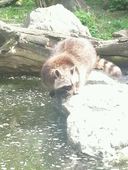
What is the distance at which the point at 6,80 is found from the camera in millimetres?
9000

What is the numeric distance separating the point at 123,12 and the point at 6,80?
6.60m

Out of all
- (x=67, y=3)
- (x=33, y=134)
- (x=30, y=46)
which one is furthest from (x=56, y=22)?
(x=67, y=3)

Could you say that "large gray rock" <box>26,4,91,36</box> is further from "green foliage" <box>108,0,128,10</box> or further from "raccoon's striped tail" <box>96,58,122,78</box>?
"green foliage" <box>108,0,128,10</box>

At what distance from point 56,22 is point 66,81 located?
2820mm

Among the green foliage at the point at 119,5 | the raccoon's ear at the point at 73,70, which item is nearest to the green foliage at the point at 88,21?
the green foliage at the point at 119,5

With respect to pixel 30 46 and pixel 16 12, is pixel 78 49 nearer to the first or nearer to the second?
pixel 30 46

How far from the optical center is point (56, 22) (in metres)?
9.82

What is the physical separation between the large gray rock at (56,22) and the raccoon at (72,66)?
1.22m

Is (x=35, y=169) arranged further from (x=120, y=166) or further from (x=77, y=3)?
(x=77, y=3)

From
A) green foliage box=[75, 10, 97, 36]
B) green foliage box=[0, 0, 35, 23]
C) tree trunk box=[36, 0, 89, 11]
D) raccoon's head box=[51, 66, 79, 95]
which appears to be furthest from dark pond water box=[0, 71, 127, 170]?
tree trunk box=[36, 0, 89, 11]

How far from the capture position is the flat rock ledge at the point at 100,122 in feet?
18.1

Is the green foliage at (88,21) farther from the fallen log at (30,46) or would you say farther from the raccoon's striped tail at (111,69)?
the raccoon's striped tail at (111,69)

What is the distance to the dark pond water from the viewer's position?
5.55 m

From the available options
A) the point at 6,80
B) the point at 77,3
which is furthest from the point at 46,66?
the point at 77,3
